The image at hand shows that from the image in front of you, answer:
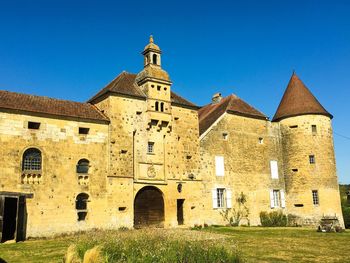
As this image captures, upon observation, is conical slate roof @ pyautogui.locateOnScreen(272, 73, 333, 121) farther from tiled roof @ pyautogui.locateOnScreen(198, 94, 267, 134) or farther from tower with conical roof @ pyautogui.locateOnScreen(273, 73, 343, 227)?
tiled roof @ pyautogui.locateOnScreen(198, 94, 267, 134)

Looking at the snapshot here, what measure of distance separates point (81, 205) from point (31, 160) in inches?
145

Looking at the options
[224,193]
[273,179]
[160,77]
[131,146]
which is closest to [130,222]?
[131,146]

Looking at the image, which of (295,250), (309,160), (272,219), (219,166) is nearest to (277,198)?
(272,219)

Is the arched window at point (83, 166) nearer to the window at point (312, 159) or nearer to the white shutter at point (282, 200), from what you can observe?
the white shutter at point (282, 200)

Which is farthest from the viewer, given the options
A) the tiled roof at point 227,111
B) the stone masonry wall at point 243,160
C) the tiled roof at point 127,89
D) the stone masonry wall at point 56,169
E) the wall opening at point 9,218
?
the tiled roof at point 227,111

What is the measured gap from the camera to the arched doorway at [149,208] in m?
23.3

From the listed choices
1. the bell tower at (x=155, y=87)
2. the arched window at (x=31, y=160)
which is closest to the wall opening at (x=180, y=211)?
the bell tower at (x=155, y=87)

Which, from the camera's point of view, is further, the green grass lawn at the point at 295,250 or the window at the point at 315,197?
the window at the point at 315,197

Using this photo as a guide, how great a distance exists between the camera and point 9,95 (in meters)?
21.1

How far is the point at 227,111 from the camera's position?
28.4 meters

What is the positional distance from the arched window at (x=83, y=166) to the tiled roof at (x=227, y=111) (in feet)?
31.4

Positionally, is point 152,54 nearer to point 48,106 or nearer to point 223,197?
point 48,106

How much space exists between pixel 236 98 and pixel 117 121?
1205 centimetres

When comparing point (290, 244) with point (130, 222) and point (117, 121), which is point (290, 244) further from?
point (117, 121)
